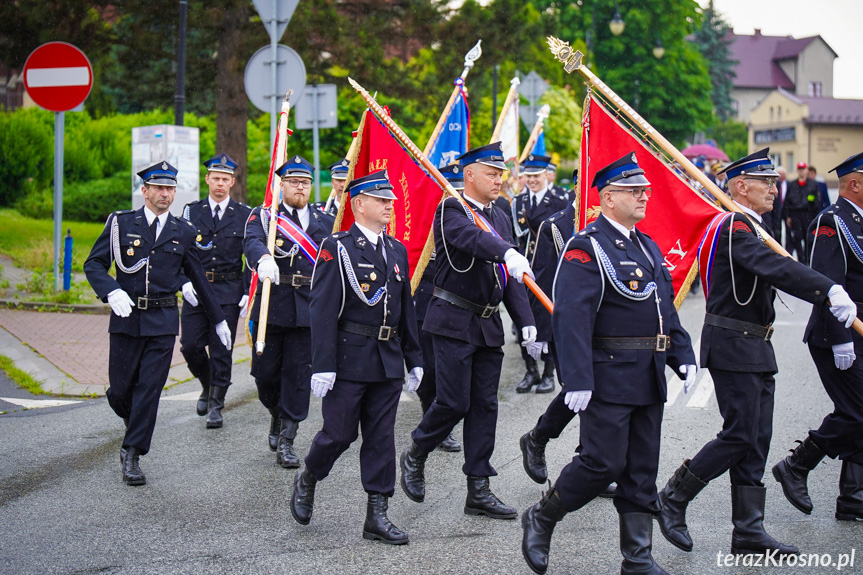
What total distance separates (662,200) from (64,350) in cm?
704

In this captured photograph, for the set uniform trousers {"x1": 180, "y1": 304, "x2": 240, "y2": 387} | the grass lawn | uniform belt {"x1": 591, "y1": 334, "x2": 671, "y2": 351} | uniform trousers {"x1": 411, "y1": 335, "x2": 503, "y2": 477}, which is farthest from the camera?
the grass lawn

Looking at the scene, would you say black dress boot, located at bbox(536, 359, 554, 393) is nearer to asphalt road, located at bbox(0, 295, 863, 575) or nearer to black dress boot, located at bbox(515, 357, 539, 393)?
black dress boot, located at bbox(515, 357, 539, 393)

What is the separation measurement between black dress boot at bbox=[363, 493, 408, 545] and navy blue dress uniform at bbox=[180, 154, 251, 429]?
3.06 meters

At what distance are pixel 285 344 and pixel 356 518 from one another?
6.86 ft

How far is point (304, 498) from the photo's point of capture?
564 cm

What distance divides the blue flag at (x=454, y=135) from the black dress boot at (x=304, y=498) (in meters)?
4.40

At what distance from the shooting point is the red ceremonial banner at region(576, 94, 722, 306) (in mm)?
6074

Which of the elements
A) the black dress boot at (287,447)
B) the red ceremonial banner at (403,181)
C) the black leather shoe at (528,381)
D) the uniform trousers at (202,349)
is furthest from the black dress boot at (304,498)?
the black leather shoe at (528,381)

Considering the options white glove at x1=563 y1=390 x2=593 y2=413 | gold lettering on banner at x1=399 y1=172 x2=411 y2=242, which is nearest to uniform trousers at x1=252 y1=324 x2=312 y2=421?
gold lettering on banner at x1=399 y1=172 x2=411 y2=242

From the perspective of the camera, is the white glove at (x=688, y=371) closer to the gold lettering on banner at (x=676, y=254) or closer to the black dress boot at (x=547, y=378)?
the gold lettering on banner at (x=676, y=254)

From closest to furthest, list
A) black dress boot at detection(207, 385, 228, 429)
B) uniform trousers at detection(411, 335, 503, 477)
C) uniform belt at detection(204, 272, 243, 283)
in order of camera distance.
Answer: uniform trousers at detection(411, 335, 503, 477), black dress boot at detection(207, 385, 228, 429), uniform belt at detection(204, 272, 243, 283)

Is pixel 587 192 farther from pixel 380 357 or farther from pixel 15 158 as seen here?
pixel 15 158

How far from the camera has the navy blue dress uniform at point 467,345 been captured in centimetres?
598

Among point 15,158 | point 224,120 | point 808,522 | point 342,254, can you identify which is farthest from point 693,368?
point 15,158
